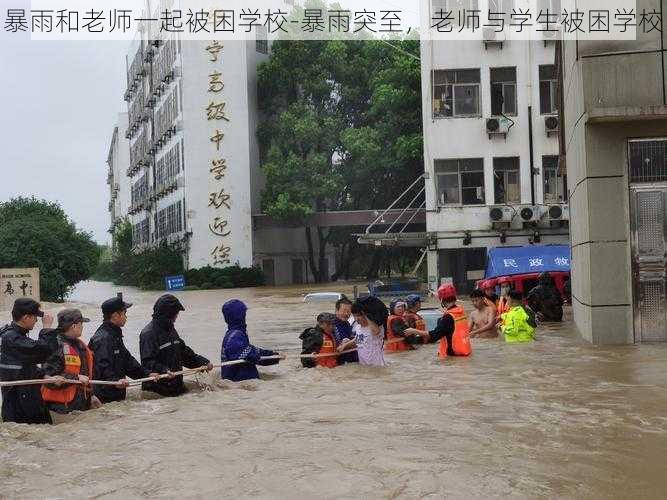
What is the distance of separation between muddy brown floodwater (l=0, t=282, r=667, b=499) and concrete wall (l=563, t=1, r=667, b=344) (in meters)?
1.03

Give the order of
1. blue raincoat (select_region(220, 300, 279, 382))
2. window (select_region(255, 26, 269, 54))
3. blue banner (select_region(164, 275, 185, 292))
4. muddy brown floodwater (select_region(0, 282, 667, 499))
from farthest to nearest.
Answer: window (select_region(255, 26, 269, 54)) < blue banner (select_region(164, 275, 185, 292)) < blue raincoat (select_region(220, 300, 279, 382)) < muddy brown floodwater (select_region(0, 282, 667, 499))

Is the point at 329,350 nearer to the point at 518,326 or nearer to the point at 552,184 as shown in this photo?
the point at 518,326

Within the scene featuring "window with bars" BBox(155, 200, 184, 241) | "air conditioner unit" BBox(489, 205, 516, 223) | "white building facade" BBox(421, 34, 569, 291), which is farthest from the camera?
"window with bars" BBox(155, 200, 184, 241)

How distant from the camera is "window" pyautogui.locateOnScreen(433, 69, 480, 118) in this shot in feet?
115

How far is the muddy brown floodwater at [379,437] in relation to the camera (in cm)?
649

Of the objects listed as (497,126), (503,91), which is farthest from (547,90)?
(497,126)

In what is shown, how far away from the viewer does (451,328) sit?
12.6m

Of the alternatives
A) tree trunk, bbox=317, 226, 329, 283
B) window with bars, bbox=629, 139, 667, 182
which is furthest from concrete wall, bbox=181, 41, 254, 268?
window with bars, bbox=629, 139, 667, 182

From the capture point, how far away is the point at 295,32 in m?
49.8

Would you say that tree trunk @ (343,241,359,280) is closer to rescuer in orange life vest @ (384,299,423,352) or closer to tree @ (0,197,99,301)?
tree @ (0,197,99,301)

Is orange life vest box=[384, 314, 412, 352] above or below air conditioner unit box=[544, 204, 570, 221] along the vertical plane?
below

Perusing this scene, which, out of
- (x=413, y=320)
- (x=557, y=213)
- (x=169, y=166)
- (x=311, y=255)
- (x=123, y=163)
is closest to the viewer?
(x=413, y=320)

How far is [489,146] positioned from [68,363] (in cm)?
2803

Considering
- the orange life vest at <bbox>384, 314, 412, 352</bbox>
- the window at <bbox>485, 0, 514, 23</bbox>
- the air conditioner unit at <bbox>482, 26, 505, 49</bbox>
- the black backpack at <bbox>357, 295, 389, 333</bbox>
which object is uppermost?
the window at <bbox>485, 0, 514, 23</bbox>
